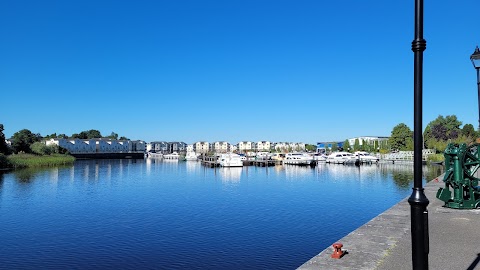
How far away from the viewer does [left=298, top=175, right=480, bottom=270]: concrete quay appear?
368 inches

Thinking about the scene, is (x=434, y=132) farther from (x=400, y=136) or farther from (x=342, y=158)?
(x=342, y=158)

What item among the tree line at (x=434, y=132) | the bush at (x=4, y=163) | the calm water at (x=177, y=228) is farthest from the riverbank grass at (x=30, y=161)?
the tree line at (x=434, y=132)

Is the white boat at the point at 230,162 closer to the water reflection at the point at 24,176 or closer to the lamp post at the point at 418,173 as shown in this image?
the water reflection at the point at 24,176

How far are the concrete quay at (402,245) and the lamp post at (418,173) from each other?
13.2 feet

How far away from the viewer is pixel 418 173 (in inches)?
207

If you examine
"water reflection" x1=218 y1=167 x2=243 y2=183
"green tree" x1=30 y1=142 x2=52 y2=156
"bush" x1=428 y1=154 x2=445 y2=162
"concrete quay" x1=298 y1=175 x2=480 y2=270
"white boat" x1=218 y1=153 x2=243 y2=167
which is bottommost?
"water reflection" x1=218 y1=167 x2=243 y2=183

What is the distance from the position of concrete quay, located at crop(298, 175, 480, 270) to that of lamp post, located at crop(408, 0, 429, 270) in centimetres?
401

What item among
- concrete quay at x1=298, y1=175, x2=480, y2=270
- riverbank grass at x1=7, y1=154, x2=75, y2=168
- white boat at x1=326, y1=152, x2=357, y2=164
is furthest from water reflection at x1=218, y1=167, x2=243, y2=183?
concrete quay at x1=298, y1=175, x2=480, y2=270

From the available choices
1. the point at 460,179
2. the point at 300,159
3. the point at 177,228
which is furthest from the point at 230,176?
the point at 460,179

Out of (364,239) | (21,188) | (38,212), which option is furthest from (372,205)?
(21,188)

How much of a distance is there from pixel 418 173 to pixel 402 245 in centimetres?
690

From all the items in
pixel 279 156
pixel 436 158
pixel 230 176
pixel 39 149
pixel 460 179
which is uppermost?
pixel 39 149

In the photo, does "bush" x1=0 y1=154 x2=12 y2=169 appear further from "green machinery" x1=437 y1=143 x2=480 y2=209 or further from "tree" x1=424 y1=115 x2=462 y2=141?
"tree" x1=424 y1=115 x2=462 y2=141

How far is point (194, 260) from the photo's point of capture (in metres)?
16.4
